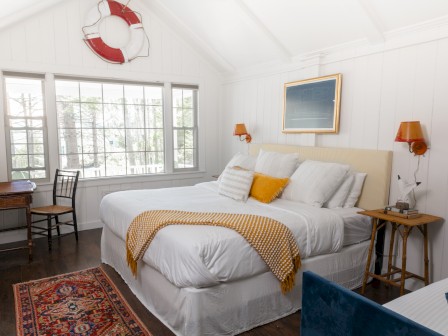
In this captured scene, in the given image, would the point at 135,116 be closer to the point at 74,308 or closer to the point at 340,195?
the point at 74,308

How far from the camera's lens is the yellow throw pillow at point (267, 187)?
10.3ft

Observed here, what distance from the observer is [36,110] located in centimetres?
405

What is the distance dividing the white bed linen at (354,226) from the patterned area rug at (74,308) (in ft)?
5.65

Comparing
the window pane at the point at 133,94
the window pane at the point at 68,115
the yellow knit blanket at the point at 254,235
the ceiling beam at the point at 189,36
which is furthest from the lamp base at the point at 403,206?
the window pane at the point at 68,115

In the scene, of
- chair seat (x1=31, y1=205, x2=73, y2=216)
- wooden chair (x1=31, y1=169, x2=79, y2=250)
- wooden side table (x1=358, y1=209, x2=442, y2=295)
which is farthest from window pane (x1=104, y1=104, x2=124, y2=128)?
wooden side table (x1=358, y1=209, x2=442, y2=295)

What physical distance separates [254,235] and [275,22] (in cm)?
249

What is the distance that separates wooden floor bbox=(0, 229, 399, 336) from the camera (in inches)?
89.8

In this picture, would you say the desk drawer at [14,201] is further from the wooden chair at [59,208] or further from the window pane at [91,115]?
the window pane at [91,115]

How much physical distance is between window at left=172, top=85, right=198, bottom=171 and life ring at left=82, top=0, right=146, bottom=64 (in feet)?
2.66

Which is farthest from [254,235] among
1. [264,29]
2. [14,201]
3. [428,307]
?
[264,29]

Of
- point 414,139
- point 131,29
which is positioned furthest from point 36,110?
point 414,139

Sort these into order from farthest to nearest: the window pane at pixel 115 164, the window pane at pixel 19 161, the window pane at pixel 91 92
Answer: the window pane at pixel 115 164, the window pane at pixel 91 92, the window pane at pixel 19 161

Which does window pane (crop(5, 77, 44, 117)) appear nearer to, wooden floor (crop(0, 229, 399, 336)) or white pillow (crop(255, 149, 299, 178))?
wooden floor (crop(0, 229, 399, 336))

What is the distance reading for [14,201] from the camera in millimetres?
3227
